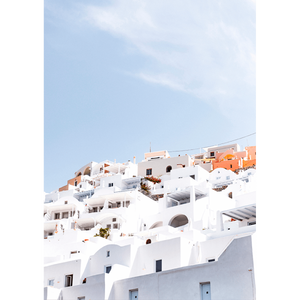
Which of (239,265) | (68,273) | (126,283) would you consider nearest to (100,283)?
(126,283)

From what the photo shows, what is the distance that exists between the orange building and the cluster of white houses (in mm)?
9236

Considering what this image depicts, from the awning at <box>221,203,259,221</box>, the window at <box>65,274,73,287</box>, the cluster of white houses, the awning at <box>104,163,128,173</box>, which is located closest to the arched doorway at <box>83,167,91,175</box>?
the awning at <box>104,163,128,173</box>

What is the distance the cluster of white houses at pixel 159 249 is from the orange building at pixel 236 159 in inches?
364

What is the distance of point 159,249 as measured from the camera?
66.0ft

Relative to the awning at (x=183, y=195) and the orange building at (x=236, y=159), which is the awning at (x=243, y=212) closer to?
the awning at (x=183, y=195)

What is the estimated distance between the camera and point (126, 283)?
18.3 metres

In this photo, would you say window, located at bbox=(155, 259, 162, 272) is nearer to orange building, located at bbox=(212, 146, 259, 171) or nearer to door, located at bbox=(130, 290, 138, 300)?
door, located at bbox=(130, 290, 138, 300)

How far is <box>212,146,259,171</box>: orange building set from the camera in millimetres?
51312

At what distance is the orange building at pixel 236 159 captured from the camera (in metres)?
51.3

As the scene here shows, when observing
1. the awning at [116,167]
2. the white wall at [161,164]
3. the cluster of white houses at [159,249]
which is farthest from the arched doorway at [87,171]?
the cluster of white houses at [159,249]
